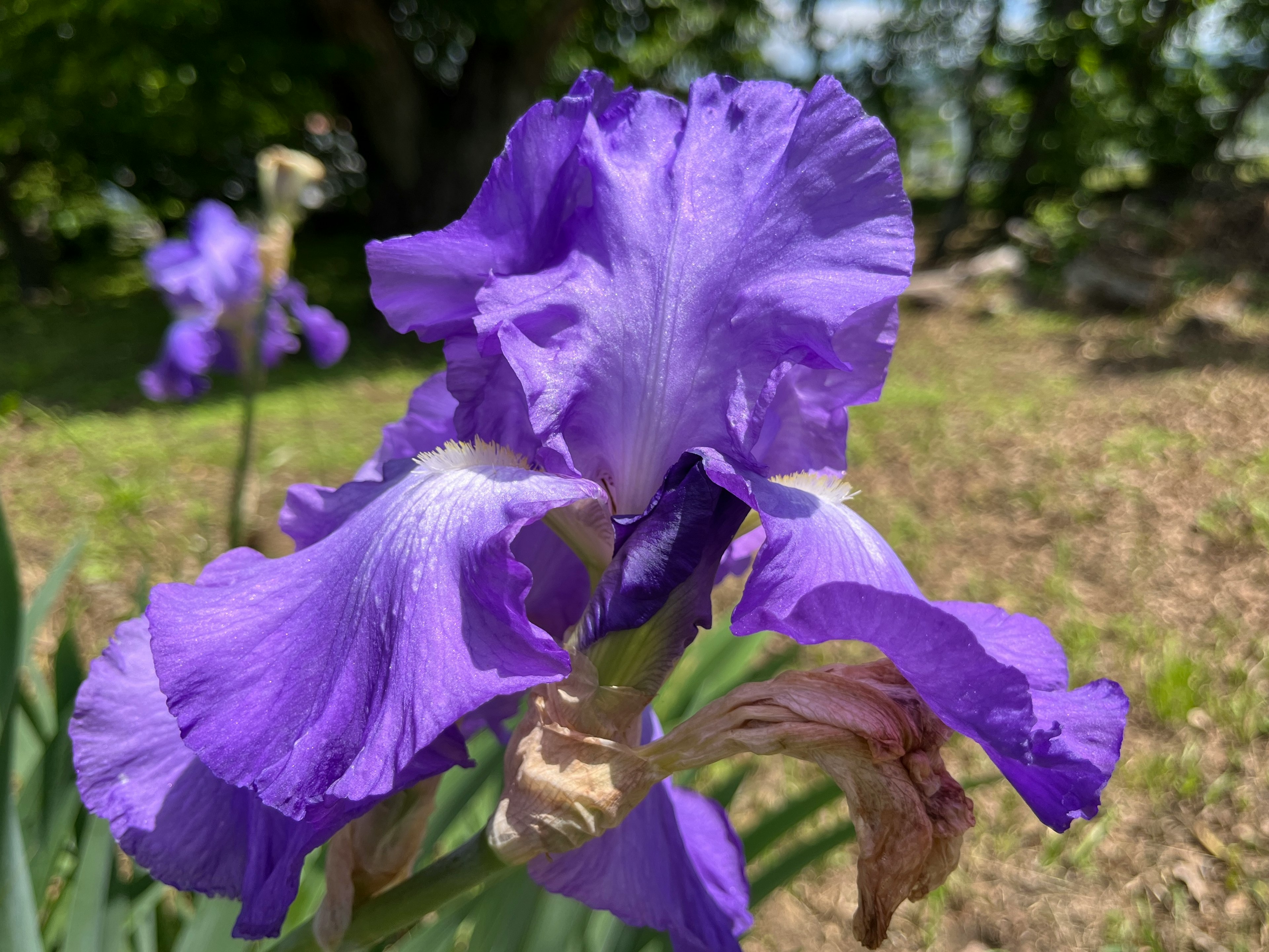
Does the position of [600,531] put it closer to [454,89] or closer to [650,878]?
[650,878]

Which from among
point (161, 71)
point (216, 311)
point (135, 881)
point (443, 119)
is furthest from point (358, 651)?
point (443, 119)

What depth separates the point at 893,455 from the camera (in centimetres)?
379

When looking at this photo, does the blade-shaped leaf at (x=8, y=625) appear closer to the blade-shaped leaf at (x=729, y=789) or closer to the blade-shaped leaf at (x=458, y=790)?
the blade-shaped leaf at (x=458, y=790)

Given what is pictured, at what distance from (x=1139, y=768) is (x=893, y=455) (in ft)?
6.32

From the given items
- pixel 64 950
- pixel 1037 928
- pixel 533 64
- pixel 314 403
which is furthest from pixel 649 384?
pixel 533 64

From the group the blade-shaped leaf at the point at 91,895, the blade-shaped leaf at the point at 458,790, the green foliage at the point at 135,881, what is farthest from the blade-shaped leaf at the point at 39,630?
the blade-shaped leaf at the point at 458,790

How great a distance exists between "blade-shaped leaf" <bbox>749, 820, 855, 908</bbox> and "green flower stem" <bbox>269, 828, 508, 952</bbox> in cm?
43

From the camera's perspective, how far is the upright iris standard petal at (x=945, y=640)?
1.36 feet

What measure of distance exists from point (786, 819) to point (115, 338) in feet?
22.6

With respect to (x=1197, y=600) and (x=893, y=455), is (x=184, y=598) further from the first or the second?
(x=893, y=455)

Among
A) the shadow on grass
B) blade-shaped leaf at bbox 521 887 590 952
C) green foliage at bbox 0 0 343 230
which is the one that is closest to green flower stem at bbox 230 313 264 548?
blade-shaped leaf at bbox 521 887 590 952

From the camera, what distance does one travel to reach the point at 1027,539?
10.1 feet

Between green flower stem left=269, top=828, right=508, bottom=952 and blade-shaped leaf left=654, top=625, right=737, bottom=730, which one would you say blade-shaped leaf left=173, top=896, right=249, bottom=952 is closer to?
green flower stem left=269, top=828, right=508, bottom=952

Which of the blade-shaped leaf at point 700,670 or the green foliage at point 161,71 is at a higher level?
the green foliage at point 161,71
